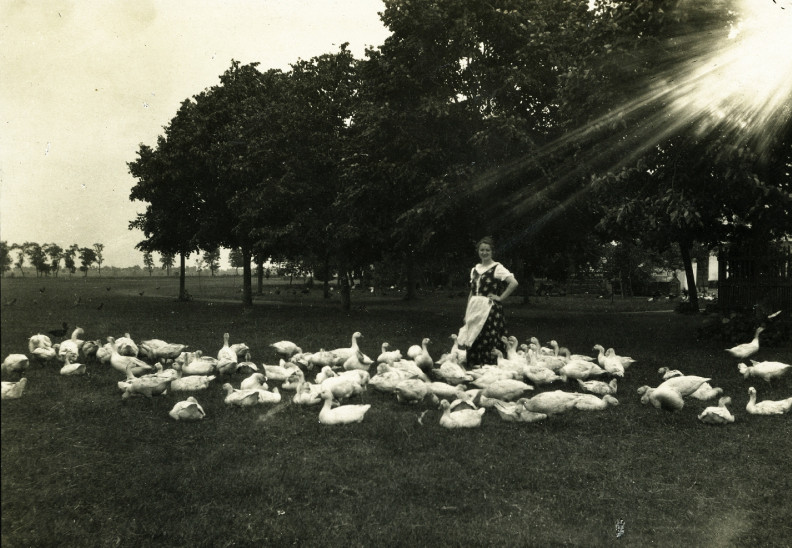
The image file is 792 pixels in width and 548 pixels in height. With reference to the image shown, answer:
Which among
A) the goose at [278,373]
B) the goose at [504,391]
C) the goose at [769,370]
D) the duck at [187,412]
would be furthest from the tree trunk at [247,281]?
the goose at [769,370]

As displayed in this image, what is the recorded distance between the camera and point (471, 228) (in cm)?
1983

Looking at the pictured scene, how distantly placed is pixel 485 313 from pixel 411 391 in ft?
9.96

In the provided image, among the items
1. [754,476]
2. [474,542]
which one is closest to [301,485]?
[474,542]

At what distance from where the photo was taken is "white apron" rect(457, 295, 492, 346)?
423 inches

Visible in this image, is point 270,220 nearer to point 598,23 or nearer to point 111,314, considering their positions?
point 111,314

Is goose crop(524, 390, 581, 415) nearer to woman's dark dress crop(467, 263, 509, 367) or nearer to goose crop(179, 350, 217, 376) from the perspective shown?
woman's dark dress crop(467, 263, 509, 367)

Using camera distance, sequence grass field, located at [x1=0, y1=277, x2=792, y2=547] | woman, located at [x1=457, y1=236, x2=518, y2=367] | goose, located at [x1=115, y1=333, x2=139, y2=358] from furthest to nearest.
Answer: goose, located at [x1=115, y1=333, x2=139, y2=358] < woman, located at [x1=457, y1=236, x2=518, y2=367] < grass field, located at [x1=0, y1=277, x2=792, y2=547]

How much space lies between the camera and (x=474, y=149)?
19.1 metres

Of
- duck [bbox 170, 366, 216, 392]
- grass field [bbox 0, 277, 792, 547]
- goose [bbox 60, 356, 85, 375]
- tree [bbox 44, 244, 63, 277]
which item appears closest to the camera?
tree [bbox 44, 244, 63, 277]

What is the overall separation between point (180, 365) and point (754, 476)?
325 inches

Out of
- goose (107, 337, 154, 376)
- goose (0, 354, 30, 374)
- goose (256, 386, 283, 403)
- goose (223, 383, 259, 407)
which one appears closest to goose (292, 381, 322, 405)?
goose (256, 386, 283, 403)

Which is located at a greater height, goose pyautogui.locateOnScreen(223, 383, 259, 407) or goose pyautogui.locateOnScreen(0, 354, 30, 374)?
Answer: goose pyautogui.locateOnScreen(0, 354, 30, 374)

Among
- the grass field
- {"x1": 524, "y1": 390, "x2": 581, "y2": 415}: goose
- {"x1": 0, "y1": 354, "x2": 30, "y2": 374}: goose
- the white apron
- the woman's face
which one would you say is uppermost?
the woman's face

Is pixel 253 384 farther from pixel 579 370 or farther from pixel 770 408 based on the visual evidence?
pixel 770 408
